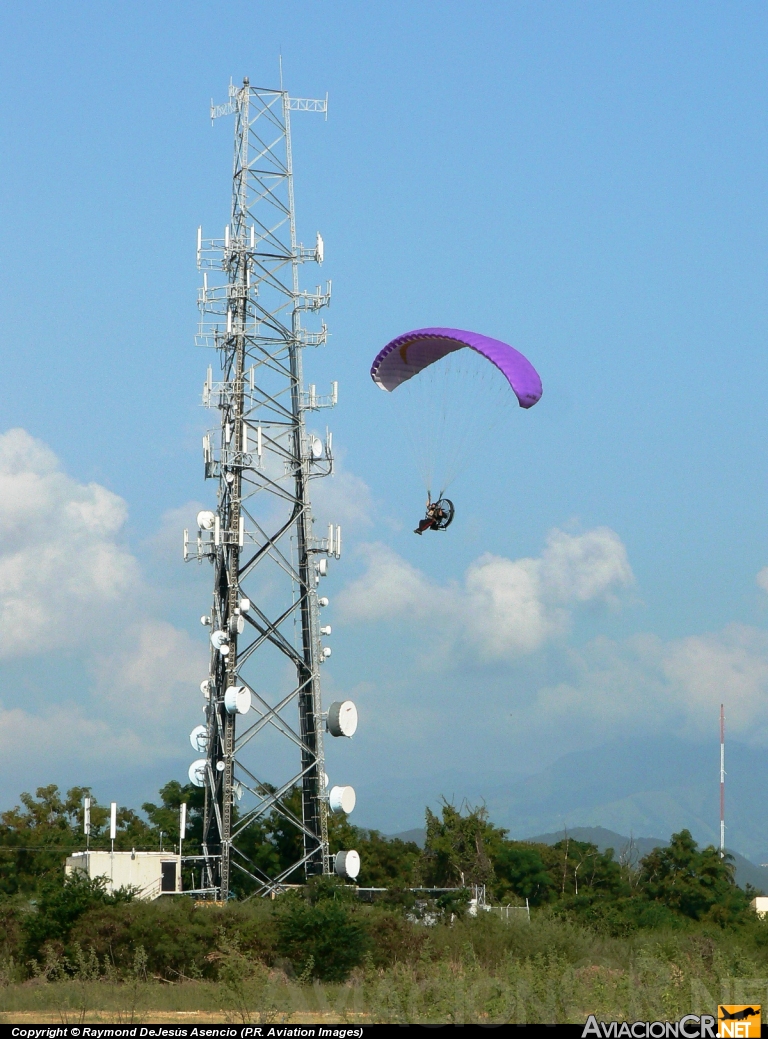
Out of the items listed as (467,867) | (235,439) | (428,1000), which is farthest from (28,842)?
(428,1000)

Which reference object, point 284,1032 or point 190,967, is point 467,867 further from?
point 284,1032

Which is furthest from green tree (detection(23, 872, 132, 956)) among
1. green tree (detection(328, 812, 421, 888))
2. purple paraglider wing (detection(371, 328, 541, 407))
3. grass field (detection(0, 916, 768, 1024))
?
green tree (detection(328, 812, 421, 888))

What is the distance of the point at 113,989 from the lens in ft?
88.9

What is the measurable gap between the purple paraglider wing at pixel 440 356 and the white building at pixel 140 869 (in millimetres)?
16814

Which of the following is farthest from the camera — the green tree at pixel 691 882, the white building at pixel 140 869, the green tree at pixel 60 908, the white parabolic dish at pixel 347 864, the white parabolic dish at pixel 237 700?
the green tree at pixel 691 882

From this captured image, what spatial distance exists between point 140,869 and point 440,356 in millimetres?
18795

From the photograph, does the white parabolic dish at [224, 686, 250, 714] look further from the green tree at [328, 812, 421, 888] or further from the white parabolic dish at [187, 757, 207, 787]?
the green tree at [328, 812, 421, 888]

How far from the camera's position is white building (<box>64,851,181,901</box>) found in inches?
1737

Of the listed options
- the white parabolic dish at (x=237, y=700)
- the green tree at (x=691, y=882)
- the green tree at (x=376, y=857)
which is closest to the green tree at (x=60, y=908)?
the white parabolic dish at (x=237, y=700)

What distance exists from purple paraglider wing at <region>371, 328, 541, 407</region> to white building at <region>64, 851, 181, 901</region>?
662 inches

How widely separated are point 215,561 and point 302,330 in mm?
8519

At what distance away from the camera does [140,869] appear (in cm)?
4472

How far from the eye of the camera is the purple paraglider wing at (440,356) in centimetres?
3578

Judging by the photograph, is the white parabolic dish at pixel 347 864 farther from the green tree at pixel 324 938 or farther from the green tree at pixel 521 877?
the green tree at pixel 521 877
